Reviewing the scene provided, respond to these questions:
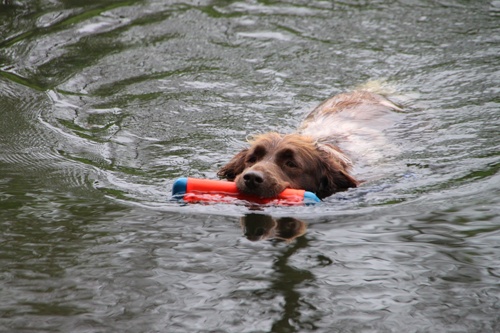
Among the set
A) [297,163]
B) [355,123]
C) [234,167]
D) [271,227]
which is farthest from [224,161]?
[271,227]

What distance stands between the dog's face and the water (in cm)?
30

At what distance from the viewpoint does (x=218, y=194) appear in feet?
21.5

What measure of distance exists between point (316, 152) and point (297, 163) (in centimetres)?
32

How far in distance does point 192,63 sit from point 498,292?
22.2ft

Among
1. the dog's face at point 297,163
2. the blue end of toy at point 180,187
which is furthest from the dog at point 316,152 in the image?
the blue end of toy at point 180,187

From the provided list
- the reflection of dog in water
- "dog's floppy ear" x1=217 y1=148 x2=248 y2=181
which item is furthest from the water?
"dog's floppy ear" x1=217 y1=148 x2=248 y2=181

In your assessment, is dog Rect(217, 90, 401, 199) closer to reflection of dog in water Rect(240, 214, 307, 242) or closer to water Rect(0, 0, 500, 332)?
water Rect(0, 0, 500, 332)

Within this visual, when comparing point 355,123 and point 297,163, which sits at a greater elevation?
point 355,123

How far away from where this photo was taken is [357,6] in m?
12.6

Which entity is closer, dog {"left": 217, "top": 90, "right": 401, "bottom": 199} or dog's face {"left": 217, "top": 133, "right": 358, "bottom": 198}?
dog {"left": 217, "top": 90, "right": 401, "bottom": 199}

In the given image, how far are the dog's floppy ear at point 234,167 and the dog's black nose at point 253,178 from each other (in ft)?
2.91

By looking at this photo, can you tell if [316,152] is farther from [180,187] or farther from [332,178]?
[180,187]

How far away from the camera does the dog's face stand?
7.12 m

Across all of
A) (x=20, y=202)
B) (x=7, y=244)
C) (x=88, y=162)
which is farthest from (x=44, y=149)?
(x=7, y=244)
